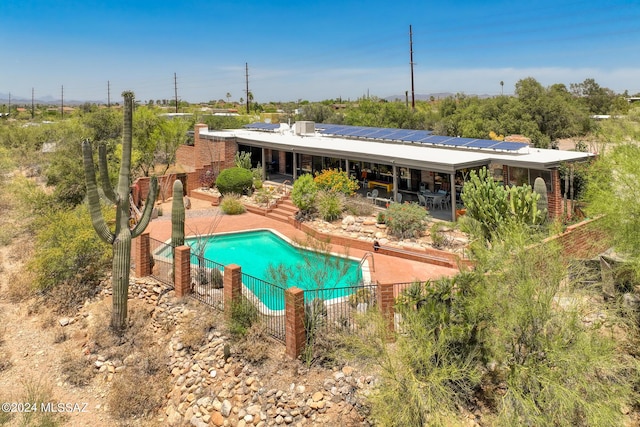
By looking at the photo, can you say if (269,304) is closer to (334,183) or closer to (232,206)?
(334,183)

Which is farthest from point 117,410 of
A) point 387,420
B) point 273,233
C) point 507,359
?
point 273,233

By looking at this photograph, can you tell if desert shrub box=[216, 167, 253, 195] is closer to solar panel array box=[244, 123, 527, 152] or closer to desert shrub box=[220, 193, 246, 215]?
desert shrub box=[220, 193, 246, 215]

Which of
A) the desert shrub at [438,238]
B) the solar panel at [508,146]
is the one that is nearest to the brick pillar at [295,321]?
the desert shrub at [438,238]

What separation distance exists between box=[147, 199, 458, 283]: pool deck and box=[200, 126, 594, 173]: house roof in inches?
202

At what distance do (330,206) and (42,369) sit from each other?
12378 mm

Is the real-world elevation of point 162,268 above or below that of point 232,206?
below

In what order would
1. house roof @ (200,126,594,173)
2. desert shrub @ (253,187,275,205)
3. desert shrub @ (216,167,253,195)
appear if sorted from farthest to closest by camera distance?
desert shrub @ (216,167,253,195)
desert shrub @ (253,187,275,205)
house roof @ (200,126,594,173)

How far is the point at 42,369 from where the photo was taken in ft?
37.9

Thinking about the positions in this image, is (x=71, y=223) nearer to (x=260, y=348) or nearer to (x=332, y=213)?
(x=260, y=348)

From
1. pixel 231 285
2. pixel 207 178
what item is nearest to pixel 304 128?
pixel 207 178

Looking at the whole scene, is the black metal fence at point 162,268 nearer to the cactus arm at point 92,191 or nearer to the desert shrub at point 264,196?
the cactus arm at point 92,191

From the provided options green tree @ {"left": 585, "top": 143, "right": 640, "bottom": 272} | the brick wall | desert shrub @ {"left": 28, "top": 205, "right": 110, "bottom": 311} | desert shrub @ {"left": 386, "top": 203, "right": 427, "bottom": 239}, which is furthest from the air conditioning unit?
green tree @ {"left": 585, "top": 143, "right": 640, "bottom": 272}

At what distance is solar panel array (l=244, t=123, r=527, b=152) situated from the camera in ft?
71.5

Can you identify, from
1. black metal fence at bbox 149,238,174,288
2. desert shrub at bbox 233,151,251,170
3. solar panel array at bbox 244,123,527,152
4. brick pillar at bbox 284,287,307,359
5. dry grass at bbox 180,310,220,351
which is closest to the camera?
brick pillar at bbox 284,287,307,359
